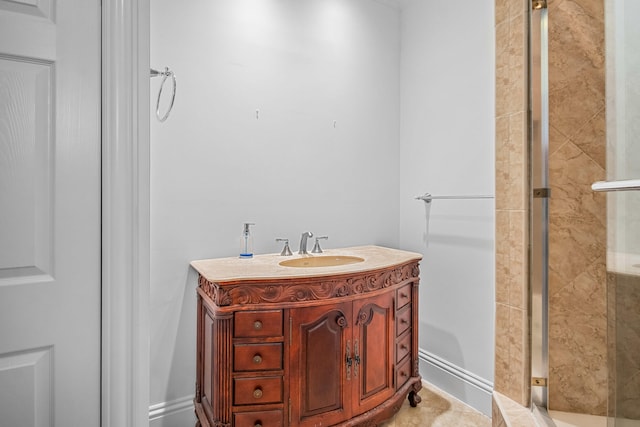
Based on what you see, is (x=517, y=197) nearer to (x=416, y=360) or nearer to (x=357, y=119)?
(x=416, y=360)

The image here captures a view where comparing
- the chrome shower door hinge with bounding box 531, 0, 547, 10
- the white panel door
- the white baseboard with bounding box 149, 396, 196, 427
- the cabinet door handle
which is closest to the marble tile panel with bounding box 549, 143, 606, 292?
the chrome shower door hinge with bounding box 531, 0, 547, 10

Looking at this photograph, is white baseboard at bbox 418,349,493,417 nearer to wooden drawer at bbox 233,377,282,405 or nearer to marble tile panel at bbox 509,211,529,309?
marble tile panel at bbox 509,211,529,309

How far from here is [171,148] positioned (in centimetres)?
176

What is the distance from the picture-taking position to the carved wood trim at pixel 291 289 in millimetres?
1394

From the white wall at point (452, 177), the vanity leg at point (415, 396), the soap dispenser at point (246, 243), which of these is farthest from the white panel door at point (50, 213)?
the white wall at point (452, 177)

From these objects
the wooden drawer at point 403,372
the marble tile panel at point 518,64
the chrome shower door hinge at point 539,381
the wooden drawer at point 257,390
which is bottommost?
the wooden drawer at point 403,372

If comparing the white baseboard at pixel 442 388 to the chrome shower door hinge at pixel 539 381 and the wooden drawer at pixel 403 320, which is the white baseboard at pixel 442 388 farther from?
the chrome shower door hinge at pixel 539 381

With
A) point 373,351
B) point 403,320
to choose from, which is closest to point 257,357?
point 373,351

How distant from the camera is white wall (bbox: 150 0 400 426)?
1749mm

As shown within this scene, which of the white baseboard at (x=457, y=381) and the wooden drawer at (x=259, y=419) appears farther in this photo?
the white baseboard at (x=457, y=381)

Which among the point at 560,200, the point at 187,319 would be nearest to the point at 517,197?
the point at 560,200

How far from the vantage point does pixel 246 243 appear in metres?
1.89

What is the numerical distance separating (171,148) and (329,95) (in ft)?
3.41

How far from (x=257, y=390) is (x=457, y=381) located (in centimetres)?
130
